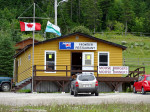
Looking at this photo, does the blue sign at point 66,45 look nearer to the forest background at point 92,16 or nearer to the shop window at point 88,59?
the shop window at point 88,59

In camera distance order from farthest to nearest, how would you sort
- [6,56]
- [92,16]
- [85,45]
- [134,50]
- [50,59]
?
[92,16] < [134,50] < [6,56] < [85,45] < [50,59]

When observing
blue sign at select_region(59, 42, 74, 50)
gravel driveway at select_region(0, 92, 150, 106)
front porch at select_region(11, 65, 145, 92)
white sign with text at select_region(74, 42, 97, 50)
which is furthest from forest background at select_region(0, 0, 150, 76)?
gravel driveway at select_region(0, 92, 150, 106)

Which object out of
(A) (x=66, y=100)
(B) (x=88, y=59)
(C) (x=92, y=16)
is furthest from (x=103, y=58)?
(C) (x=92, y=16)

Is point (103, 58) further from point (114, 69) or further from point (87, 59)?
point (114, 69)

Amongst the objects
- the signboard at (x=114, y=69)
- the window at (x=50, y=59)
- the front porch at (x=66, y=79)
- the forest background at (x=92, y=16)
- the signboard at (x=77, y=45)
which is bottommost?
the front porch at (x=66, y=79)

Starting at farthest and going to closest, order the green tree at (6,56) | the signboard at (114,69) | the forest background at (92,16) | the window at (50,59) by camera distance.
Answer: the forest background at (92,16), the green tree at (6,56), the window at (50,59), the signboard at (114,69)

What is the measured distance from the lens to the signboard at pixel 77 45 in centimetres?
3350

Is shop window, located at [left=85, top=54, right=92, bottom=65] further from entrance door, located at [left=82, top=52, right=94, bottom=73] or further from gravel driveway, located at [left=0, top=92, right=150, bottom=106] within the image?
gravel driveway, located at [left=0, top=92, right=150, bottom=106]

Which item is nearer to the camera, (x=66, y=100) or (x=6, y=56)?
(x=66, y=100)

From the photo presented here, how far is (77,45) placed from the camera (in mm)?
33625

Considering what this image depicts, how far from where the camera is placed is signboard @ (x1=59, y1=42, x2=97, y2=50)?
33500 millimetres

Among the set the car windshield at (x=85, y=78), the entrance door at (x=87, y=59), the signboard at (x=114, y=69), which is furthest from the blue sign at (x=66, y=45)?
the car windshield at (x=85, y=78)

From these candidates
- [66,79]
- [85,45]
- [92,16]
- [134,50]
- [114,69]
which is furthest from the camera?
[92,16]

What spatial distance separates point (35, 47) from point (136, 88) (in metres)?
9.15
